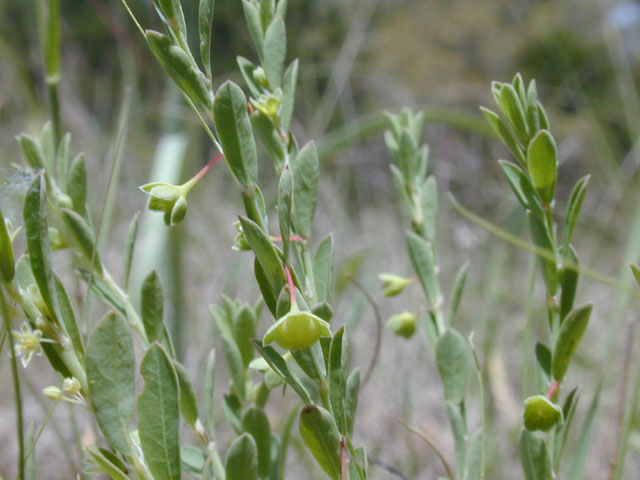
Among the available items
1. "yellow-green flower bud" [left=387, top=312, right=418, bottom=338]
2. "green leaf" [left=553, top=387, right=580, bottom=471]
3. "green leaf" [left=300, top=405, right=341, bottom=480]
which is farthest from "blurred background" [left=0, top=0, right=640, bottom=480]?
"green leaf" [left=300, top=405, right=341, bottom=480]

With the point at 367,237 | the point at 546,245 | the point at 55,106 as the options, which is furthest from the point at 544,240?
the point at 367,237

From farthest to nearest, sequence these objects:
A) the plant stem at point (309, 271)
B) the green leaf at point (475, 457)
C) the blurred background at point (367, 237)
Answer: the blurred background at point (367, 237) < the green leaf at point (475, 457) < the plant stem at point (309, 271)

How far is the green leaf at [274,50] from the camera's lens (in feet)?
1.38

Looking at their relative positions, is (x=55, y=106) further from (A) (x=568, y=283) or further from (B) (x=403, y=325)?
(A) (x=568, y=283)

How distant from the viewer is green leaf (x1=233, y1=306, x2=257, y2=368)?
17.8 inches

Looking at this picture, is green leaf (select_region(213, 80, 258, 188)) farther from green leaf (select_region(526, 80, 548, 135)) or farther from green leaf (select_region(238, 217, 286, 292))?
green leaf (select_region(526, 80, 548, 135))

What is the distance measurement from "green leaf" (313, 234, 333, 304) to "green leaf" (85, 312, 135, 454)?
0.13m

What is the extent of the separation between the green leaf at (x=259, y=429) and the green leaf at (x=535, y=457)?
0.58 ft

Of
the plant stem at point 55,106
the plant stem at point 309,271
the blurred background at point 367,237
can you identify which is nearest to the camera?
the plant stem at point 309,271

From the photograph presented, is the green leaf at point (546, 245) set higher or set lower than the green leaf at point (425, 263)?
higher

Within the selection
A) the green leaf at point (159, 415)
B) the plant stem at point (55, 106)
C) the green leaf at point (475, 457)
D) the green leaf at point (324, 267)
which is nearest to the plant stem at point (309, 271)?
the green leaf at point (324, 267)

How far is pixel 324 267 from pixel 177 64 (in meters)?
0.16

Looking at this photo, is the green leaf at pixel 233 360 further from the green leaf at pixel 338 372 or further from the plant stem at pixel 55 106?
the plant stem at pixel 55 106

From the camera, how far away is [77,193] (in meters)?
0.46
